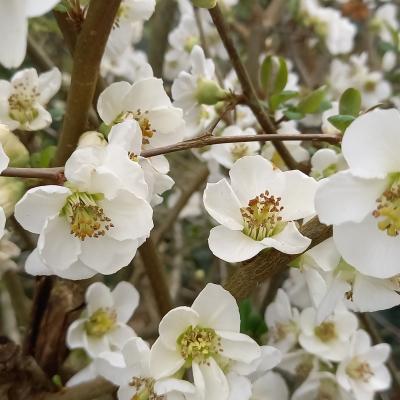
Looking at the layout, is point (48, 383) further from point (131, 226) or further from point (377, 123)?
point (377, 123)

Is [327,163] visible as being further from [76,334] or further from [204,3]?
[76,334]

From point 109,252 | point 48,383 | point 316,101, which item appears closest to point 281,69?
point 316,101

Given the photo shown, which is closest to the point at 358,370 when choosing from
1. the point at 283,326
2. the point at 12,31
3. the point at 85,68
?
the point at 283,326

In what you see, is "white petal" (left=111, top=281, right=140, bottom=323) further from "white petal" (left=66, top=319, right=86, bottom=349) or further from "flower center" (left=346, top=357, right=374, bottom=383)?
"flower center" (left=346, top=357, right=374, bottom=383)

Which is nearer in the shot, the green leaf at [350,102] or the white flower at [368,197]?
the white flower at [368,197]

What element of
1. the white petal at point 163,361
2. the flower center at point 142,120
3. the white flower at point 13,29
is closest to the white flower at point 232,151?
the flower center at point 142,120

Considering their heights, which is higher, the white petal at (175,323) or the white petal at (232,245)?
the white petal at (232,245)

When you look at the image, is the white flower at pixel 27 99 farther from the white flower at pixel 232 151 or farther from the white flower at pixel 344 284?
the white flower at pixel 344 284
